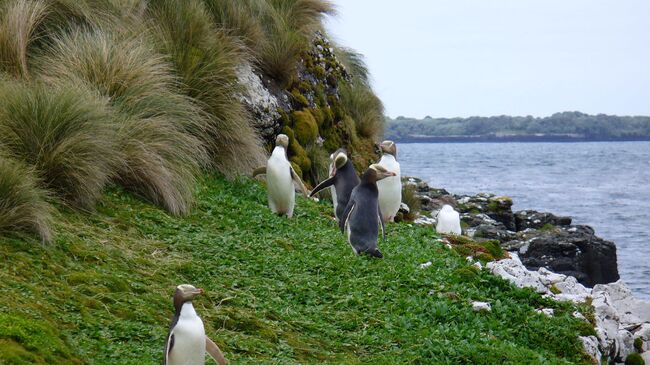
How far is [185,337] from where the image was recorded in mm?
5918

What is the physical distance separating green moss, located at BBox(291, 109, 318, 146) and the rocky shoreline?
2.27 metres

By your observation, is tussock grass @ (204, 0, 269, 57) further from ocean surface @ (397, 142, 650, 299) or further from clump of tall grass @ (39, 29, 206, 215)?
ocean surface @ (397, 142, 650, 299)

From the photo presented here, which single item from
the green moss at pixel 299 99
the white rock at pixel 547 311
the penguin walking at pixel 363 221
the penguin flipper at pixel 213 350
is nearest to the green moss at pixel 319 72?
the green moss at pixel 299 99

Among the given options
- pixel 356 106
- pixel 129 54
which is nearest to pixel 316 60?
pixel 356 106

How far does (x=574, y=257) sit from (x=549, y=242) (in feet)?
1.75

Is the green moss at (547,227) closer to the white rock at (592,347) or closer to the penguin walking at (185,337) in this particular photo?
the white rock at (592,347)

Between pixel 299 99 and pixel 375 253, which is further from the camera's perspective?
pixel 299 99

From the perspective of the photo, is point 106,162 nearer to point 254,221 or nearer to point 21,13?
point 254,221

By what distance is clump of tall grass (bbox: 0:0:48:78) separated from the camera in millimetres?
11430

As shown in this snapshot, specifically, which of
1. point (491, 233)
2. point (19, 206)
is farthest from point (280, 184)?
point (491, 233)

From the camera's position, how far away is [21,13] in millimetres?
11812

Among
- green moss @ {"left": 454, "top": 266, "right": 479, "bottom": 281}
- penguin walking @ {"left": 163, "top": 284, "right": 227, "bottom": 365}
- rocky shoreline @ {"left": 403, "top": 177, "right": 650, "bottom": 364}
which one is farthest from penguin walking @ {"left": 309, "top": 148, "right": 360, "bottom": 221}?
penguin walking @ {"left": 163, "top": 284, "right": 227, "bottom": 365}

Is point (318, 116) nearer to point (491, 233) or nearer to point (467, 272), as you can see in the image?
point (491, 233)

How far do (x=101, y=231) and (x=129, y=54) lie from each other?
3541mm
